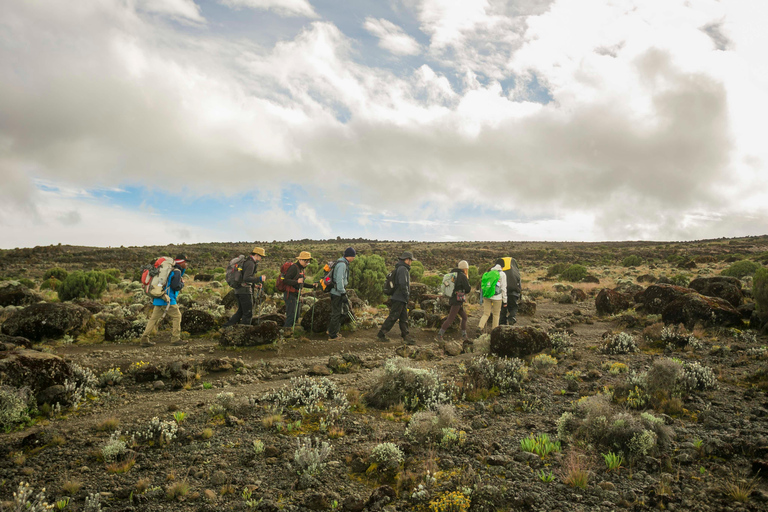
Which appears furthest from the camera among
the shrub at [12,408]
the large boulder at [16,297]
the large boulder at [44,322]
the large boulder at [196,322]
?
the large boulder at [16,297]

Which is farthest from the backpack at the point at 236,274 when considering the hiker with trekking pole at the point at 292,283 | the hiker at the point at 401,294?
the hiker at the point at 401,294

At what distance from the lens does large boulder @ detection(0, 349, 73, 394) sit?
19.6ft

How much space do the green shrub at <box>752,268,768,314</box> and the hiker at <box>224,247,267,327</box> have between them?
13.1 metres

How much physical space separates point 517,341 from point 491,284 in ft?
5.93

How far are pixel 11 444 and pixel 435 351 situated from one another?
7829mm

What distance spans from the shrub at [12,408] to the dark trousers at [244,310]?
533cm

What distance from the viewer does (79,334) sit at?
10539mm

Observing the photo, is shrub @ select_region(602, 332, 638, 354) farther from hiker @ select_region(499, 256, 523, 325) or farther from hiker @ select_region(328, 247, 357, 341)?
hiker @ select_region(328, 247, 357, 341)

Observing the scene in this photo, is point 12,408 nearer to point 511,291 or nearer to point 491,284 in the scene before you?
point 491,284

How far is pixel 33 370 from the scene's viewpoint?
620cm

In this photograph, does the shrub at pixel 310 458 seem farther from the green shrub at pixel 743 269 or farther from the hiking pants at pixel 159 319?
the green shrub at pixel 743 269

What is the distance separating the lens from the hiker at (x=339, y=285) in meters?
10.4

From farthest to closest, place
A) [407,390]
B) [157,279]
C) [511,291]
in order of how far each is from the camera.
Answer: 1. [511,291]
2. [157,279]
3. [407,390]

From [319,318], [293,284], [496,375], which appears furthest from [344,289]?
[496,375]
